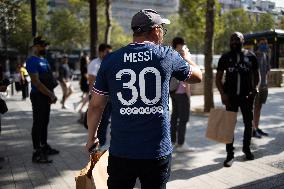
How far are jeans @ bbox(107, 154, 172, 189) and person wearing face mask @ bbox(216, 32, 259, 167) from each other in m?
3.27

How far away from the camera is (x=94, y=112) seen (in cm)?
294

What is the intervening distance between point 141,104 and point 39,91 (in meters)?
3.76

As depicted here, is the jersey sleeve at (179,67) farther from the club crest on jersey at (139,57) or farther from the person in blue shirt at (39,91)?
the person in blue shirt at (39,91)

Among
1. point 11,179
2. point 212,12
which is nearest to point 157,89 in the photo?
point 11,179

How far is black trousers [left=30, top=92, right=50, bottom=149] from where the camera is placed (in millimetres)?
6070

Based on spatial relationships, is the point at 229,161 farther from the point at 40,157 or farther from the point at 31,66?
the point at 31,66

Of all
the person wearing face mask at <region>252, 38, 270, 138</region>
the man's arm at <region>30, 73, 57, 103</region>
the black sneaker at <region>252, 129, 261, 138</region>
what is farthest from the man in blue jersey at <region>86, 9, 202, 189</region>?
the person wearing face mask at <region>252, 38, 270, 138</region>

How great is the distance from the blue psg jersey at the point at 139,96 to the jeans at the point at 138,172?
0.05 metres

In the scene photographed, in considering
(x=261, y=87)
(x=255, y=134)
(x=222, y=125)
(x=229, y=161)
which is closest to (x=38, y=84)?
(x=222, y=125)

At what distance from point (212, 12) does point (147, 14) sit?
29.2 ft

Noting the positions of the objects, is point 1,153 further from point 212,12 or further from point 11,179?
point 212,12

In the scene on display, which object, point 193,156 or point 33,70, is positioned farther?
point 193,156

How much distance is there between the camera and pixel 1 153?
23.0 feet

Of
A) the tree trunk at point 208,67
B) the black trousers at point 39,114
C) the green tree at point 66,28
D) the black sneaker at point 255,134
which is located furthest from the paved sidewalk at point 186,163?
the green tree at point 66,28
